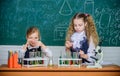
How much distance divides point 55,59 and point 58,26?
0.56 m

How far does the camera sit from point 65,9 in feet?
14.6

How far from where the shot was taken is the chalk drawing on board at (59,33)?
445 centimetres

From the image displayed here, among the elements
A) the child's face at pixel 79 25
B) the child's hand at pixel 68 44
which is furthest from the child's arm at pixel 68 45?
the child's face at pixel 79 25

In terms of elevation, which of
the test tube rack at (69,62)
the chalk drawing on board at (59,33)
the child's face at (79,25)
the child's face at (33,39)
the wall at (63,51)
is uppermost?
the child's face at (79,25)

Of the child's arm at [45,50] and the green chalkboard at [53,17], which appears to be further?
the green chalkboard at [53,17]

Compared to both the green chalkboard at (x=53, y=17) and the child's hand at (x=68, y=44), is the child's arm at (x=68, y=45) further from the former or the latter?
the green chalkboard at (x=53, y=17)

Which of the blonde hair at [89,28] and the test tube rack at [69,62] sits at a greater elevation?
the blonde hair at [89,28]

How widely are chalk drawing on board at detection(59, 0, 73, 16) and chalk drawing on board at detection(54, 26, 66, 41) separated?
253 millimetres

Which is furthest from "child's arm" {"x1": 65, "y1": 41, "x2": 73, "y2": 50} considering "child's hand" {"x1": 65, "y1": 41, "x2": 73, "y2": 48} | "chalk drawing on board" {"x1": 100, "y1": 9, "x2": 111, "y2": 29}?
"chalk drawing on board" {"x1": 100, "y1": 9, "x2": 111, "y2": 29}

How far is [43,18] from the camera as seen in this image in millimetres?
4449

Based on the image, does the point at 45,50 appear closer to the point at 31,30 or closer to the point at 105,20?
the point at 31,30

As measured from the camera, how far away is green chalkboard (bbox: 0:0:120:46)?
443 cm

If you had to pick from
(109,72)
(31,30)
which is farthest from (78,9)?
(109,72)

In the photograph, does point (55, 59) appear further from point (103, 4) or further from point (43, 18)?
point (103, 4)
